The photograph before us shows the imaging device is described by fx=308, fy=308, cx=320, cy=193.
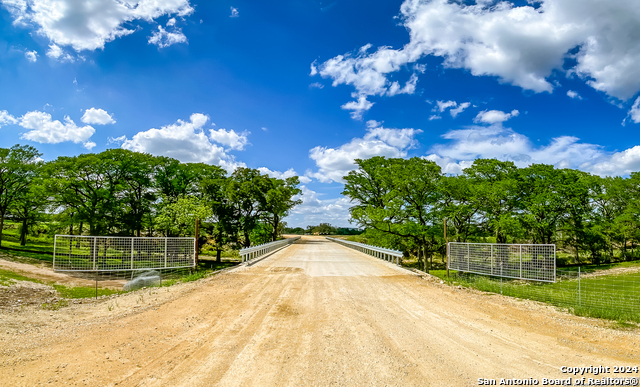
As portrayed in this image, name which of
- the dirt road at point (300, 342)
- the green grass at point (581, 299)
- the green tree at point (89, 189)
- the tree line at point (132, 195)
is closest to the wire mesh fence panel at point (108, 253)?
the dirt road at point (300, 342)

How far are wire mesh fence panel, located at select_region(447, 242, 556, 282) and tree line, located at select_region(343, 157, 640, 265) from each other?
15.2 m

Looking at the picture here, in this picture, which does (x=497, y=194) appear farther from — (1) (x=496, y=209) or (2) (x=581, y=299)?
(2) (x=581, y=299)

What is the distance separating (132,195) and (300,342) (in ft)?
125

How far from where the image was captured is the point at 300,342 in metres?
5.71

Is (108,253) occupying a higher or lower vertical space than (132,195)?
lower

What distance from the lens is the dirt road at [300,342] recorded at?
14.6 ft

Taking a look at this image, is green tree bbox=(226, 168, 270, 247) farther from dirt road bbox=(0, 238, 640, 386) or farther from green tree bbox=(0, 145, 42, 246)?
dirt road bbox=(0, 238, 640, 386)

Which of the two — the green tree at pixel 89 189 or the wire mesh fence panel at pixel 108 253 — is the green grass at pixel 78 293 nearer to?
the wire mesh fence panel at pixel 108 253

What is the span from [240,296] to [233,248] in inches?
1312

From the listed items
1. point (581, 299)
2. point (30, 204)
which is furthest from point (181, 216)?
point (581, 299)

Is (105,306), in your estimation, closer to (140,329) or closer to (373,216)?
(140,329)

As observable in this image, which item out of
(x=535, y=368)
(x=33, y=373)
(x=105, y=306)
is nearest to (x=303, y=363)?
(x=535, y=368)

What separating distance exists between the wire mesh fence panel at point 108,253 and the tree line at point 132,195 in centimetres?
1986

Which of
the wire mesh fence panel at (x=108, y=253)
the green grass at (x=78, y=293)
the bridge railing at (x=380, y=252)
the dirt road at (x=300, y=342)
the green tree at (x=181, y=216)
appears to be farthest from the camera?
the green tree at (x=181, y=216)
